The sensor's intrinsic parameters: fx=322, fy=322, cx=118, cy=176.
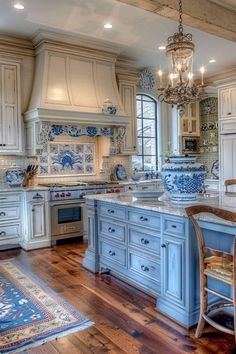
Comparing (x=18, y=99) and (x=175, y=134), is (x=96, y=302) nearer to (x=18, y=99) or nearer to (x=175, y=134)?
(x=18, y=99)

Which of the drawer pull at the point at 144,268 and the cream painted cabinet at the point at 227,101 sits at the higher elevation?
the cream painted cabinet at the point at 227,101

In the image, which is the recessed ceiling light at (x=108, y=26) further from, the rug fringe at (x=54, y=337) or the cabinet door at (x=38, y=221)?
the rug fringe at (x=54, y=337)

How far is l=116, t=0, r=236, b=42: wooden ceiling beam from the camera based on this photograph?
359 centimetres

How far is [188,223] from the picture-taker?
2475 millimetres

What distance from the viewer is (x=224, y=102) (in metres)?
6.86

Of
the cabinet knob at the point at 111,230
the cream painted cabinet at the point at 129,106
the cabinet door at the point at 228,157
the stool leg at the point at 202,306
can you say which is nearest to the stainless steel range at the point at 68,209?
the cream painted cabinet at the point at 129,106

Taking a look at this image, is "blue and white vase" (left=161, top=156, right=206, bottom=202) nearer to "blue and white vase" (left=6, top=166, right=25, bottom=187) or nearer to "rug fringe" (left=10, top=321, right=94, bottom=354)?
"rug fringe" (left=10, top=321, right=94, bottom=354)

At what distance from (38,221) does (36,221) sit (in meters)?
0.03

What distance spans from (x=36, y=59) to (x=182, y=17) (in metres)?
2.68

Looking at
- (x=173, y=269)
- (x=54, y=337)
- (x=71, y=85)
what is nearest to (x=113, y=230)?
(x=173, y=269)

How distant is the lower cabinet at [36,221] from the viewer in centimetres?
485

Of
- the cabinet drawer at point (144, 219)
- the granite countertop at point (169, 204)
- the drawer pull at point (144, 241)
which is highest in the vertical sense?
the granite countertop at point (169, 204)

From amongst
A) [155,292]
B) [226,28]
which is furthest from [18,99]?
[155,292]

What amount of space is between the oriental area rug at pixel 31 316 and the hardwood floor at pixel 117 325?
0.28 ft
